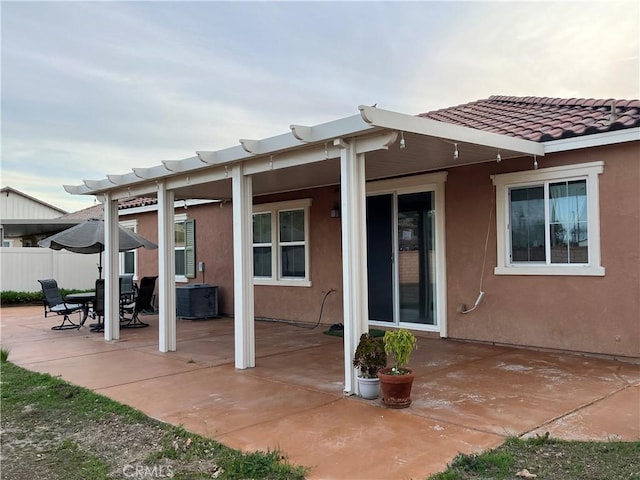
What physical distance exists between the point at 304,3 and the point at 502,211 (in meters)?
5.59

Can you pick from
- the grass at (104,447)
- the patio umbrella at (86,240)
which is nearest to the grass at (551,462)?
the grass at (104,447)

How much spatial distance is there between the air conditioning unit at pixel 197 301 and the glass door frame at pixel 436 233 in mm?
5045

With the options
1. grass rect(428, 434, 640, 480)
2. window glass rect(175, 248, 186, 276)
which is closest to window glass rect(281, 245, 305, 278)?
window glass rect(175, 248, 186, 276)

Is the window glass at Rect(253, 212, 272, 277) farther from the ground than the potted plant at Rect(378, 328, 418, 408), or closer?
farther from the ground

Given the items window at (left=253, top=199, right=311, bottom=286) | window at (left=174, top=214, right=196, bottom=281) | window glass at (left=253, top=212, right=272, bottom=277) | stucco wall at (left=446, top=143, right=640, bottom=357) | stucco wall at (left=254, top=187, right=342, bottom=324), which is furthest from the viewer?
window at (left=174, top=214, right=196, bottom=281)

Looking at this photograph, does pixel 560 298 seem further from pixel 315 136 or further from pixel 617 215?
pixel 315 136

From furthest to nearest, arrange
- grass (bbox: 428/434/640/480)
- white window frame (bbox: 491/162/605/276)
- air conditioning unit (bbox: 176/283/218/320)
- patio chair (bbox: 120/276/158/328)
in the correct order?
air conditioning unit (bbox: 176/283/218/320) < patio chair (bbox: 120/276/158/328) < white window frame (bbox: 491/162/605/276) < grass (bbox: 428/434/640/480)

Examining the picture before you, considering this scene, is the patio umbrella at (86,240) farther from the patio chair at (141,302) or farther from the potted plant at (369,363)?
the potted plant at (369,363)

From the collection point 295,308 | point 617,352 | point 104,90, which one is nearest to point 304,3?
point 104,90

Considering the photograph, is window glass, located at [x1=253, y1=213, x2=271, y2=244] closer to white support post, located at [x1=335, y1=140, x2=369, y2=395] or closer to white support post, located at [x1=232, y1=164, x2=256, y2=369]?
white support post, located at [x1=232, y1=164, x2=256, y2=369]

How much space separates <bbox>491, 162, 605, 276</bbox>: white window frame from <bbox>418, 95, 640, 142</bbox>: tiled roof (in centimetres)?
46

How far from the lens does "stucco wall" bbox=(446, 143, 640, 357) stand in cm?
630

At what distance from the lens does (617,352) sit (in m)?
6.42

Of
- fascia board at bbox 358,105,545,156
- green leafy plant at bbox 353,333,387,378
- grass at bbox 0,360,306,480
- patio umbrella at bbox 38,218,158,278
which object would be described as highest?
fascia board at bbox 358,105,545,156
